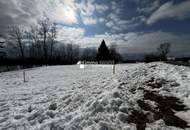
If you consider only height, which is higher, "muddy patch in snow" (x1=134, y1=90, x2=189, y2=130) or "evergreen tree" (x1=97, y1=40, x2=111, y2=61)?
"evergreen tree" (x1=97, y1=40, x2=111, y2=61)

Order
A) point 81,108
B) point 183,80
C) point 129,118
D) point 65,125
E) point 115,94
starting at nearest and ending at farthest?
point 65,125
point 129,118
point 81,108
point 115,94
point 183,80

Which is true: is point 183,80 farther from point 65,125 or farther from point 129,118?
point 65,125

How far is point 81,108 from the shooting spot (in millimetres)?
4273

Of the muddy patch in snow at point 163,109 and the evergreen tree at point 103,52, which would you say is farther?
the evergreen tree at point 103,52

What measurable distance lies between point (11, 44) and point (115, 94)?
4770 centimetres

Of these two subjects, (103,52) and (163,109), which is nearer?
(163,109)

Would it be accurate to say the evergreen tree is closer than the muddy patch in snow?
No

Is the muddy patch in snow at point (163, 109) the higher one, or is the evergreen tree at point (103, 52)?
the evergreen tree at point (103, 52)

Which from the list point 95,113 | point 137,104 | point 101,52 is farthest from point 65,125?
point 101,52

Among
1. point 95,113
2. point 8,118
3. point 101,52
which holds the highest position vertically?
point 101,52

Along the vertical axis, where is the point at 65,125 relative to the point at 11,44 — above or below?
below

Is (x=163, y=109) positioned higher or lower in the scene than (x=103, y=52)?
lower

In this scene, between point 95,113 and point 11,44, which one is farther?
point 11,44

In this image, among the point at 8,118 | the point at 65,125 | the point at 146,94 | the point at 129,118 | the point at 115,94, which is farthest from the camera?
the point at 146,94
